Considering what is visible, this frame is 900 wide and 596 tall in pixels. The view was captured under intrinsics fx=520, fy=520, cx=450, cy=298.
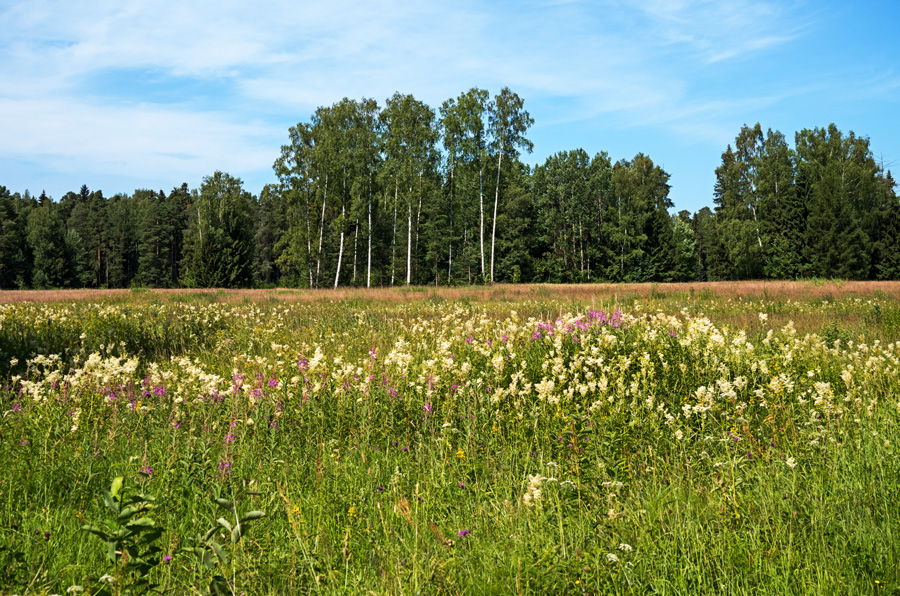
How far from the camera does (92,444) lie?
12.4 feet

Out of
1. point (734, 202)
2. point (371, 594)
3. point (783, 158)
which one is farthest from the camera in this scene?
point (734, 202)

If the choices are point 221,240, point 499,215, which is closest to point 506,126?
point 499,215

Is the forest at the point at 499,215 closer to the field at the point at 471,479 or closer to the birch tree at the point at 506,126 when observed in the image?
the birch tree at the point at 506,126

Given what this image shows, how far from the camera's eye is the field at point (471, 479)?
2.28 m

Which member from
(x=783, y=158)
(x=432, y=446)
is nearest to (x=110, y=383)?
(x=432, y=446)

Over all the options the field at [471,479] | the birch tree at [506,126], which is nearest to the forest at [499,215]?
the birch tree at [506,126]

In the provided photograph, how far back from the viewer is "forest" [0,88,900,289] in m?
39.2

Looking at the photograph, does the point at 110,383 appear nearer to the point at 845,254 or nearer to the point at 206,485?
the point at 206,485

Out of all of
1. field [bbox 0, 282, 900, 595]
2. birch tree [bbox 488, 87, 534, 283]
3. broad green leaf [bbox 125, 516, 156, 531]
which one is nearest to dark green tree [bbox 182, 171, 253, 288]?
birch tree [bbox 488, 87, 534, 283]

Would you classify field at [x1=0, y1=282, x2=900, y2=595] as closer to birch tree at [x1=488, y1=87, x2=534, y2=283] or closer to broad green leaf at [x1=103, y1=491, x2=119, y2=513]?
broad green leaf at [x1=103, y1=491, x2=119, y2=513]

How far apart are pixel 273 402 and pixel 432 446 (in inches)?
56.4

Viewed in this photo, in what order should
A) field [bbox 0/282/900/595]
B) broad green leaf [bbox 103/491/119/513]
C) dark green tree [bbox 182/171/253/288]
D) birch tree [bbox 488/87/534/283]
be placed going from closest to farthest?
1. broad green leaf [bbox 103/491/119/513]
2. field [bbox 0/282/900/595]
3. birch tree [bbox 488/87/534/283]
4. dark green tree [bbox 182/171/253/288]

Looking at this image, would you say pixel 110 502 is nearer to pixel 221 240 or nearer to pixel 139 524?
pixel 139 524

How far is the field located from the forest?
32.8 meters
